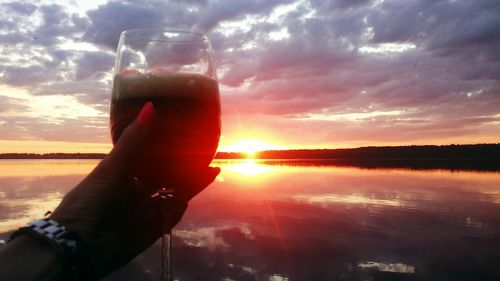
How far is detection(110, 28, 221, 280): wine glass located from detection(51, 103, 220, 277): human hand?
5 centimetres

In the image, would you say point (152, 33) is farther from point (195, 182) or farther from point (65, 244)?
point (65, 244)

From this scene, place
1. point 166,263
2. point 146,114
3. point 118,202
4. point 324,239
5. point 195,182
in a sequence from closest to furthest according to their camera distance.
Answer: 1. point 166,263
2. point 146,114
3. point 195,182
4. point 118,202
5. point 324,239

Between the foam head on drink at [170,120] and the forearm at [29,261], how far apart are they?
486 mm

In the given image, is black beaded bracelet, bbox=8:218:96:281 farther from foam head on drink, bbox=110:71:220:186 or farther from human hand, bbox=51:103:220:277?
foam head on drink, bbox=110:71:220:186

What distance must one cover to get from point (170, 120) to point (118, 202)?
549 millimetres

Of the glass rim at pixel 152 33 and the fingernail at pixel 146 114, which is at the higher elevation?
the glass rim at pixel 152 33

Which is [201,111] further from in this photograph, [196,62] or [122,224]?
[122,224]

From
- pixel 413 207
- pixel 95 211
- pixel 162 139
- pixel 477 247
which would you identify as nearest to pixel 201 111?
pixel 162 139

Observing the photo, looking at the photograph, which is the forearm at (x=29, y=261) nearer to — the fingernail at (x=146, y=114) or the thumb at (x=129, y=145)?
the thumb at (x=129, y=145)

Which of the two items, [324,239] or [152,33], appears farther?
[324,239]

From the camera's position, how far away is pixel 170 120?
165 cm

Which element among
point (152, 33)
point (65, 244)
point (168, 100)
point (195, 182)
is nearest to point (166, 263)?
Answer: point (195, 182)

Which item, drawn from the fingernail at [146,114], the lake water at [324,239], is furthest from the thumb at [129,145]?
the lake water at [324,239]

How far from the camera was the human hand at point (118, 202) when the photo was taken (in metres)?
1.66
